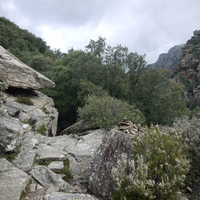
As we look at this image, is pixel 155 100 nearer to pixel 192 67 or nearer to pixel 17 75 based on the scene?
pixel 17 75

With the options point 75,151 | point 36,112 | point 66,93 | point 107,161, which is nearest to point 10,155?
point 75,151

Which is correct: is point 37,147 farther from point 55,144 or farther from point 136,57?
point 136,57

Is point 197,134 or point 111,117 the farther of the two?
point 111,117

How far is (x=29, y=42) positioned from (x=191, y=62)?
3427 centimetres

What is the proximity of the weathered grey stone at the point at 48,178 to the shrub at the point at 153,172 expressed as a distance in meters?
1.58

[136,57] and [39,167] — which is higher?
[136,57]

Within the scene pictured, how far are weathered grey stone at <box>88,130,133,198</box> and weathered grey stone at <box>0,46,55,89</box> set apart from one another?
827 centimetres

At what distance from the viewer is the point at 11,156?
8094mm

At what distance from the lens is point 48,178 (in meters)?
7.33

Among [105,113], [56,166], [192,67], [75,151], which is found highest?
[192,67]

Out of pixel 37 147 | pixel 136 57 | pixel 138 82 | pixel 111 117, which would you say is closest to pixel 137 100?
pixel 138 82

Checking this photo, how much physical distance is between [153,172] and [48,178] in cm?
298

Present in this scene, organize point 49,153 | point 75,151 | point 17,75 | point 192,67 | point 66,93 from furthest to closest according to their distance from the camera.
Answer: point 192,67
point 66,93
point 17,75
point 75,151
point 49,153

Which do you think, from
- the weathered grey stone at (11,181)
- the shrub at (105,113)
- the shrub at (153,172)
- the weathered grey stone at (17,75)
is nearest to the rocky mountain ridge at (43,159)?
the weathered grey stone at (11,181)
